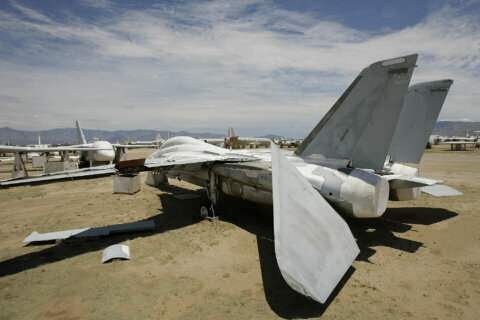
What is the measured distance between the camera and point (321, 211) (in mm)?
5234

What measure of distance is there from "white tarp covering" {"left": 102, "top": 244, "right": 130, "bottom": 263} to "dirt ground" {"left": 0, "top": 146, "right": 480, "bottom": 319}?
0.18m

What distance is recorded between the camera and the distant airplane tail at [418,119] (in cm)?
816

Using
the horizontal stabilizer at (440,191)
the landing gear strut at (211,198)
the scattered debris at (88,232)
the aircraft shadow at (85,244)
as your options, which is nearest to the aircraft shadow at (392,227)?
the horizontal stabilizer at (440,191)

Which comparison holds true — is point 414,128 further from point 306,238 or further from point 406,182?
point 306,238

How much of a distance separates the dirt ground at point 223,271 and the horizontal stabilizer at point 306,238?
68cm

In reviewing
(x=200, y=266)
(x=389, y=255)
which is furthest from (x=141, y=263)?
(x=389, y=255)

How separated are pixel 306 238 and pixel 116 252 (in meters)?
4.86

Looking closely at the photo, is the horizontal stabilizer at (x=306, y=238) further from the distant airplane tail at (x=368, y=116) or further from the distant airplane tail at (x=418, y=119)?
the distant airplane tail at (x=418, y=119)

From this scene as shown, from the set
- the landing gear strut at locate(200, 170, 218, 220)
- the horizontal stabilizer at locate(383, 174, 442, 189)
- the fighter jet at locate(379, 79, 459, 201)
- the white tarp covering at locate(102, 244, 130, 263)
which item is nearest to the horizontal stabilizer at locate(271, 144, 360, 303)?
the horizontal stabilizer at locate(383, 174, 442, 189)

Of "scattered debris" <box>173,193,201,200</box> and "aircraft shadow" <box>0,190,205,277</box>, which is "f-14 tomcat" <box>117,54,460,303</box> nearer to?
"aircraft shadow" <box>0,190,205,277</box>

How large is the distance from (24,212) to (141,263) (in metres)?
7.87

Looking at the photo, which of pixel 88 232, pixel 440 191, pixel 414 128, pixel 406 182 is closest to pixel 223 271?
pixel 88 232

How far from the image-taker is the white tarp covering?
6.21 meters

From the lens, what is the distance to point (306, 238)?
453 cm
